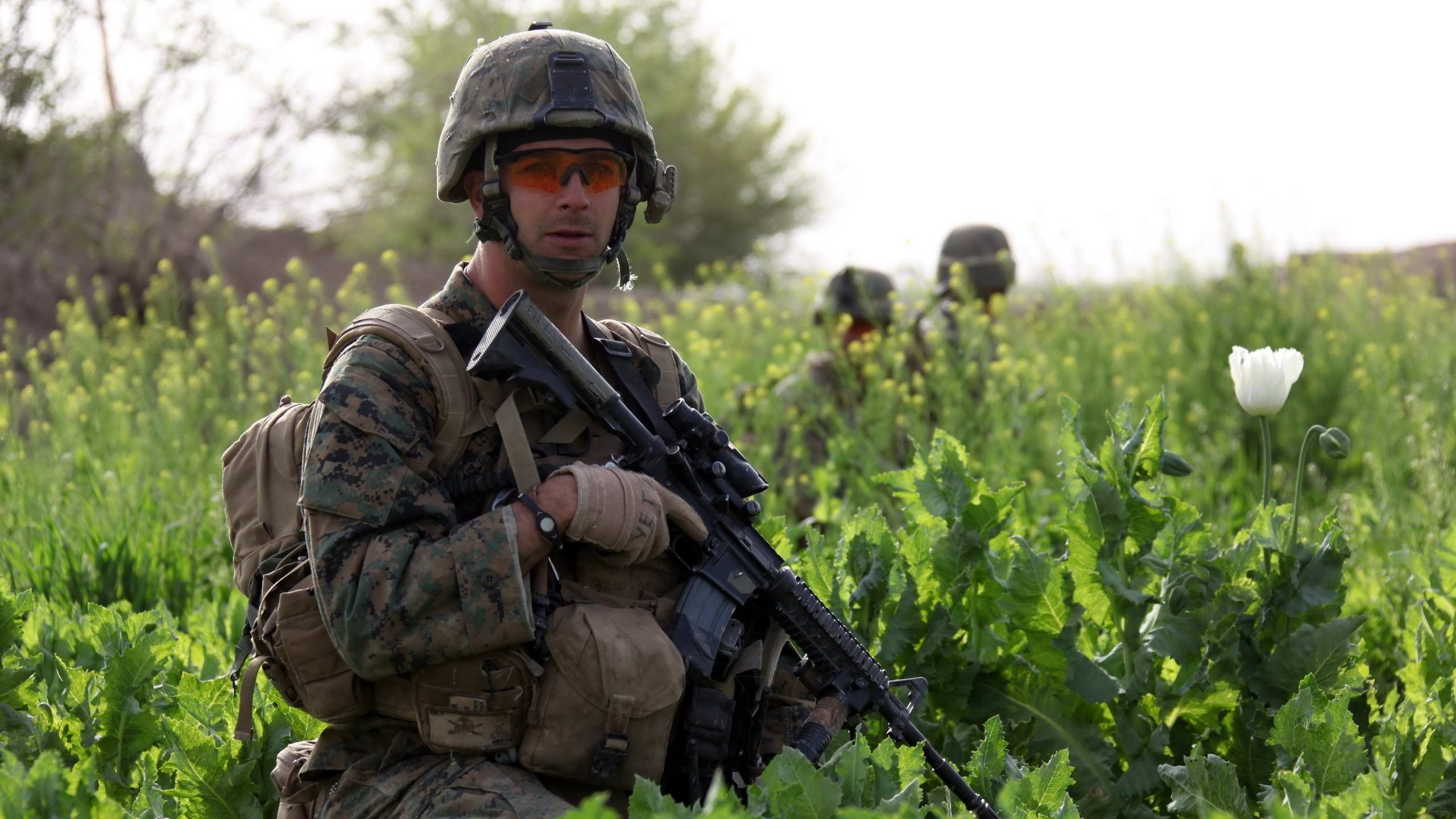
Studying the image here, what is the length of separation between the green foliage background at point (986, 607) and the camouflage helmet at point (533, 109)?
1.06 m

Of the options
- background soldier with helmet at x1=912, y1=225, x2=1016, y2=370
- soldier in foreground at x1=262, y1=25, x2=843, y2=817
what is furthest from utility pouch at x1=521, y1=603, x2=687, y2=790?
background soldier with helmet at x1=912, y1=225, x2=1016, y2=370

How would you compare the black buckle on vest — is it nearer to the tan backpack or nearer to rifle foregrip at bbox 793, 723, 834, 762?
the tan backpack

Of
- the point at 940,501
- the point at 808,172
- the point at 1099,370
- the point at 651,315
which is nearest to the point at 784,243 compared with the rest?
the point at 808,172

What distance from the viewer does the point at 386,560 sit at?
2312 millimetres

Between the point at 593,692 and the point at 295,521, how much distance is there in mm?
634

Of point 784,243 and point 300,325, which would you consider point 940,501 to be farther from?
point 784,243

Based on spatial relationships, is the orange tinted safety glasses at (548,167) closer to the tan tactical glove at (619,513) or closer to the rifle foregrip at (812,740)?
the tan tactical glove at (619,513)

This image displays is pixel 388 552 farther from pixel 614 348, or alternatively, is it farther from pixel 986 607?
pixel 986 607

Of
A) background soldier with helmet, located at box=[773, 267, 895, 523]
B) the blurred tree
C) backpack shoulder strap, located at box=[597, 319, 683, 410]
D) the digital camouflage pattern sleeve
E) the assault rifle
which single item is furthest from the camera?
the blurred tree

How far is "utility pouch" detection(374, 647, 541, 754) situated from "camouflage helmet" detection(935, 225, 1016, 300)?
5366mm

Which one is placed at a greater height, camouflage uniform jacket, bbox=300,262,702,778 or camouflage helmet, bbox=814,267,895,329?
camouflage helmet, bbox=814,267,895,329

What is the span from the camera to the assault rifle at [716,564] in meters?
2.55

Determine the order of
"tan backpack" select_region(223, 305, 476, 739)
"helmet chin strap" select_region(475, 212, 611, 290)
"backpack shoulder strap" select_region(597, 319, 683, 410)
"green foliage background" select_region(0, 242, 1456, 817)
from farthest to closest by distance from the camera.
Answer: "backpack shoulder strap" select_region(597, 319, 683, 410) → "green foliage background" select_region(0, 242, 1456, 817) → "helmet chin strap" select_region(475, 212, 611, 290) → "tan backpack" select_region(223, 305, 476, 739)

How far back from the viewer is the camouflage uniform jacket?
7.59 feet
